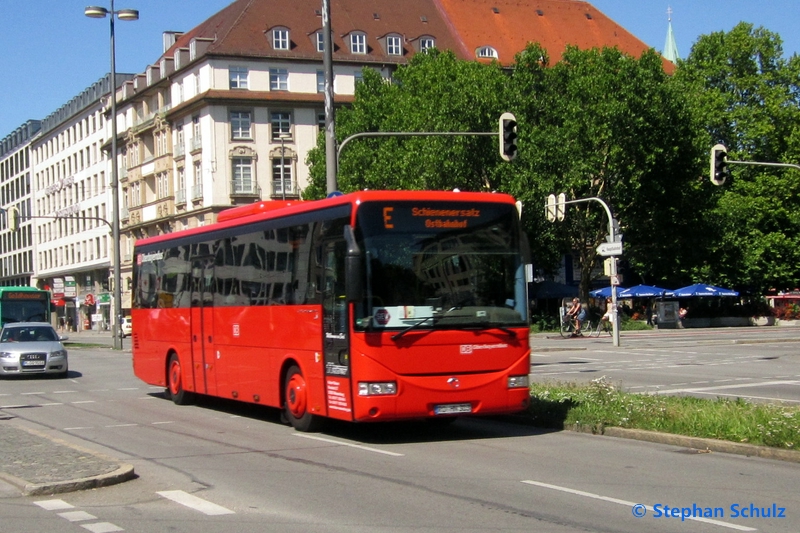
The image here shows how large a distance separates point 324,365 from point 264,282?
248 cm

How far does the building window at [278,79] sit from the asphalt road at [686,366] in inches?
1571

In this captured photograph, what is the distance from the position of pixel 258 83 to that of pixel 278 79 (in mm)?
1622

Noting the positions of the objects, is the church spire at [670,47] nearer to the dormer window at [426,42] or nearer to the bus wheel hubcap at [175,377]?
the dormer window at [426,42]

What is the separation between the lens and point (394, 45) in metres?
81.6

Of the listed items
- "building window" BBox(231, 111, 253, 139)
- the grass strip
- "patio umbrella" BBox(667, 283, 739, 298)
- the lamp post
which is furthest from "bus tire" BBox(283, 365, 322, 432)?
"building window" BBox(231, 111, 253, 139)

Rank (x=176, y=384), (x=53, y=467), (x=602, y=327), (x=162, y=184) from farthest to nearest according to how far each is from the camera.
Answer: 1. (x=162, y=184)
2. (x=602, y=327)
3. (x=176, y=384)
4. (x=53, y=467)

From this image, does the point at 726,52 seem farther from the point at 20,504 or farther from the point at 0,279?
the point at 0,279

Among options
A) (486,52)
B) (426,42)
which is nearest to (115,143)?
(426,42)

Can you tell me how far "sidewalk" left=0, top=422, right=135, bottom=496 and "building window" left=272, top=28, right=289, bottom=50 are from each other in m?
65.5

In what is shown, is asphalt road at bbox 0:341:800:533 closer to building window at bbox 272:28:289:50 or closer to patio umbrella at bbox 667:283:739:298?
patio umbrella at bbox 667:283:739:298

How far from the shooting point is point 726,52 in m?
73.4

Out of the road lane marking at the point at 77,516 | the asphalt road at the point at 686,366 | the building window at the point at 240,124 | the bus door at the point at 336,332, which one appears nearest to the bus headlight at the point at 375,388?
the bus door at the point at 336,332

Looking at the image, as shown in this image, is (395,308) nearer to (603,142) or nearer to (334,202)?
(334,202)

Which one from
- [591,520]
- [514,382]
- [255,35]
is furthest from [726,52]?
[591,520]
